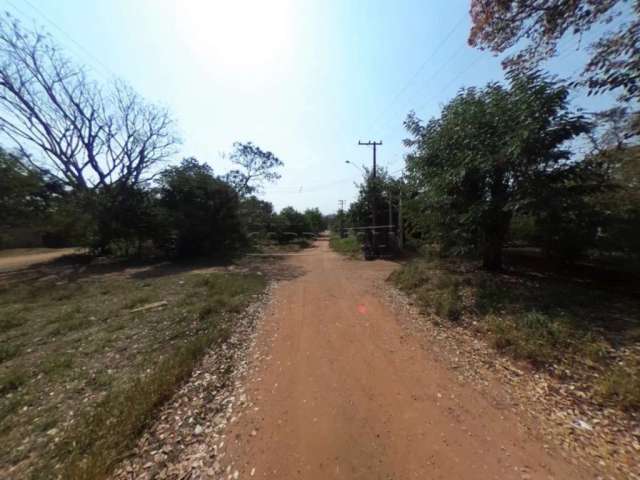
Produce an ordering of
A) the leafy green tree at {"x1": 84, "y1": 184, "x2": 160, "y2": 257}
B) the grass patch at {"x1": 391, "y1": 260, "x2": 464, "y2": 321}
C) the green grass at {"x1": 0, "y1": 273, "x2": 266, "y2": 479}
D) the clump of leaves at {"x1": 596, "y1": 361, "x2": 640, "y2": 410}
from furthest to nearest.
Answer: the leafy green tree at {"x1": 84, "y1": 184, "x2": 160, "y2": 257} → the grass patch at {"x1": 391, "y1": 260, "x2": 464, "y2": 321} → the clump of leaves at {"x1": 596, "y1": 361, "x2": 640, "y2": 410} → the green grass at {"x1": 0, "y1": 273, "x2": 266, "y2": 479}

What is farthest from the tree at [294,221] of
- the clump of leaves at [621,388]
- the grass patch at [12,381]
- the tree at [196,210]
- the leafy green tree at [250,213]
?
the clump of leaves at [621,388]

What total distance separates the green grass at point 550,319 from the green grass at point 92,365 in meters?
4.44

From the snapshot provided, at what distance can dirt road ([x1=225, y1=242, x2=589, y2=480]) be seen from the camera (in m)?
1.85

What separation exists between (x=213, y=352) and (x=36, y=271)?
15.3m

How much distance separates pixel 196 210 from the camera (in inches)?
527

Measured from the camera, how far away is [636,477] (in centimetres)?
173

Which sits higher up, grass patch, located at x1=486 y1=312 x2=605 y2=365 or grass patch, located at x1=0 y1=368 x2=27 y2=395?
grass patch, located at x1=486 y1=312 x2=605 y2=365

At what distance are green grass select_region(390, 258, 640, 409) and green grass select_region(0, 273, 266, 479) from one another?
444 centimetres

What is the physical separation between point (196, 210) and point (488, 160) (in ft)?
43.4

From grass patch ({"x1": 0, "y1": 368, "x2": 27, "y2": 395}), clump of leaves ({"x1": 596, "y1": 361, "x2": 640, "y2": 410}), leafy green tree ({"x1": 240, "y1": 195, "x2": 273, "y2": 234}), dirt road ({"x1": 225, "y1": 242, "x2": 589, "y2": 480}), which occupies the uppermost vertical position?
leafy green tree ({"x1": 240, "y1": 195, "x2": 273, "y2": 234})

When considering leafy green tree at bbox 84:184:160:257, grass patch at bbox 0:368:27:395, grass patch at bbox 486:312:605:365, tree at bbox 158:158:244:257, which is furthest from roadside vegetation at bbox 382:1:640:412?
leafy green tree at bbox 84:184:160:257

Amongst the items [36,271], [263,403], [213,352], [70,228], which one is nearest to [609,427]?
[263,403]

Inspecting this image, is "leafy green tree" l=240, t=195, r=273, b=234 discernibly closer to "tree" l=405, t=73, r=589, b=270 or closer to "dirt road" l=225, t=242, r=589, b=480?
"tree" l=405, t=73, r=589, b=270

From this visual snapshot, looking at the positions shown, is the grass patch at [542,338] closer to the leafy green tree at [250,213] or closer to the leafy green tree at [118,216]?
the leafy green tree at [250,213]
